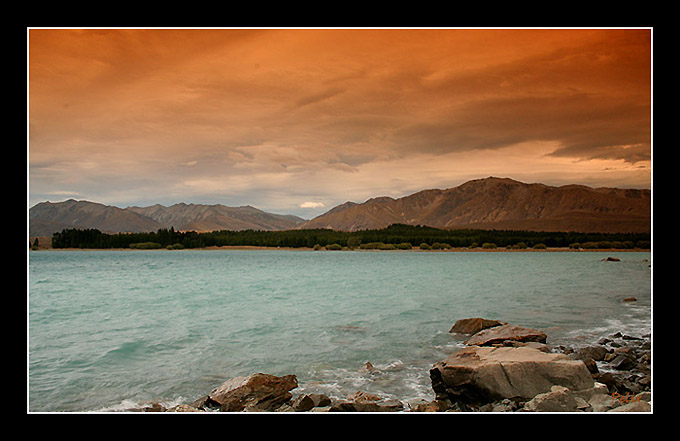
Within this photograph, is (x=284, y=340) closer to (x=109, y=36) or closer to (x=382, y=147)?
(x=382, y=147)

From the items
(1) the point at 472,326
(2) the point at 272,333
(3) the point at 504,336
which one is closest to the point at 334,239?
(2) the point at 272,333

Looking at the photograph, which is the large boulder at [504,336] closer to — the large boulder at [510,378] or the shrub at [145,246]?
the large boulder at [510,378]

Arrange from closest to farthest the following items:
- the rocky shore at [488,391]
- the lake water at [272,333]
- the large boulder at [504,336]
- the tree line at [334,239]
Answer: the rocky shore at [488,391], the lake water at [272,333], the large boulder at [504,336], the tree line at [334,239]

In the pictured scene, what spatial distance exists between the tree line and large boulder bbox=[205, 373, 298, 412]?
85.7m

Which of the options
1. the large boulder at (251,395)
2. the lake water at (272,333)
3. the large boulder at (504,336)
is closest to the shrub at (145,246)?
the lake water at (272,333)

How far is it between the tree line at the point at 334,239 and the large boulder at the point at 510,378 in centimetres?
8364

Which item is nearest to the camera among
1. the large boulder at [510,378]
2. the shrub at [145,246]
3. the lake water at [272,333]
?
the large boulder at [510,378]

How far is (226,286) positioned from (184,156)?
16.9 metres

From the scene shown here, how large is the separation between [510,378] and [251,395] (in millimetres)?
4227

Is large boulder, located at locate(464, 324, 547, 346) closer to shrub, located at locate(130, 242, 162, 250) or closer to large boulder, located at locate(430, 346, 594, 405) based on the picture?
large boulder, located at locate(430, 346, 594, 405)

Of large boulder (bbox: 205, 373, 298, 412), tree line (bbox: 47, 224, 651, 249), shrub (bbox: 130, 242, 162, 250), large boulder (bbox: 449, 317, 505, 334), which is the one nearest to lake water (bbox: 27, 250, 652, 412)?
large boulder (bbox: 449, 317, 505, 334)

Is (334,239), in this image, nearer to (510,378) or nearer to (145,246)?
(145,246)

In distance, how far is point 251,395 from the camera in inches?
274

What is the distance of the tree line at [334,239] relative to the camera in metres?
90.9
